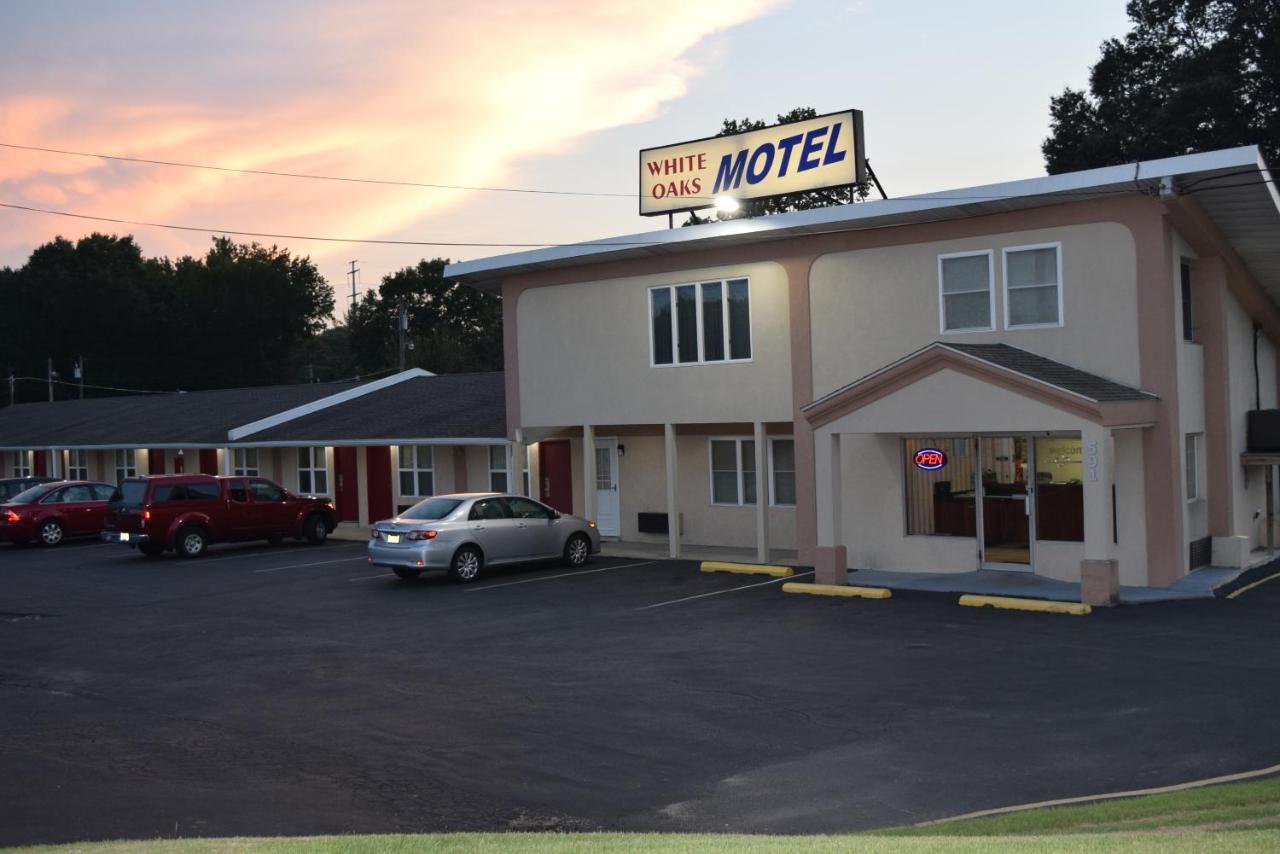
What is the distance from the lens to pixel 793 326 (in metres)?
22.6

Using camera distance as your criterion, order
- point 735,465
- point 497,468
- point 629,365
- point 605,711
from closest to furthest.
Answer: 1. point 605,711
2. point 629,365
3. point 735,465
4. point 497,468

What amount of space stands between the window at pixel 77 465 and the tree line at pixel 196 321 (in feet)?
106

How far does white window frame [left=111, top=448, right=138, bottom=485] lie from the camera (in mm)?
Answer: 41812

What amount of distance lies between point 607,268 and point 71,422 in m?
29.7

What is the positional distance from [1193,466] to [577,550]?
10.9 meters

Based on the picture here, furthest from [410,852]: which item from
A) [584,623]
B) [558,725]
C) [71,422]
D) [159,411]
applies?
[71,422]

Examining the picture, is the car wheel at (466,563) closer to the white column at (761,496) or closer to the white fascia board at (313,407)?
the white column at (761,496)

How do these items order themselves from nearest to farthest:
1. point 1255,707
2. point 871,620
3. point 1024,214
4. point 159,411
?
point 1255,707
point 871,620
point 1024,214
point 159,411

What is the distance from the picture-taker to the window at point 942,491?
818 inches

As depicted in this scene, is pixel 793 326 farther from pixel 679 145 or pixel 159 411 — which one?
pixel 159 411

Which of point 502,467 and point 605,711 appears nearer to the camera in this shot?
point 605,711

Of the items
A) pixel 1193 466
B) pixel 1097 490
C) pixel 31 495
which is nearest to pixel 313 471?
pixel 31 495

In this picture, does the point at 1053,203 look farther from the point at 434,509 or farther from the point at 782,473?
the point at 434,509

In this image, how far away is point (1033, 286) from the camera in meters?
19.9
